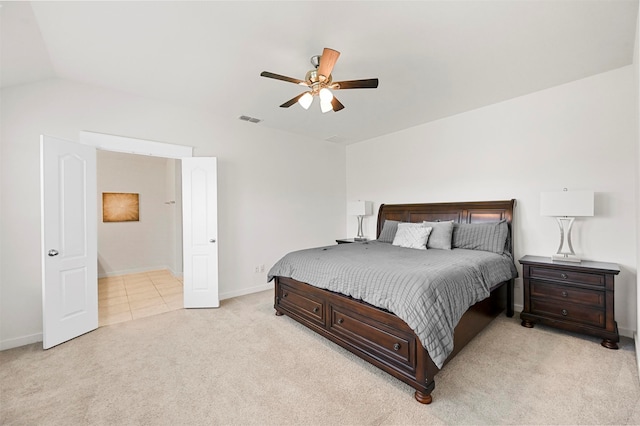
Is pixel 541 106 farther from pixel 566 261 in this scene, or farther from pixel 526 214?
pixel 566 261

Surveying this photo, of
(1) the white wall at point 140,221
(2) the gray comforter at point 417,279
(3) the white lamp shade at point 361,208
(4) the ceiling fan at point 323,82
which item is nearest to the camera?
(2) the gray comforter at point 417,279

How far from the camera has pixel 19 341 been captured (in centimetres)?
284

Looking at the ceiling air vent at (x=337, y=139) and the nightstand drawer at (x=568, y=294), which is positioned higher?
the ceiling air vent at (x=337, y=139)

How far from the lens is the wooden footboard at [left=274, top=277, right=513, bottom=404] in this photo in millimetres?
1988

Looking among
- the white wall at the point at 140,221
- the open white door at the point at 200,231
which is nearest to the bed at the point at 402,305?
the open white door at the point at 200,231

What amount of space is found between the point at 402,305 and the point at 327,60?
2.03 metres

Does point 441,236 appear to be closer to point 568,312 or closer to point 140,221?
point 568,312

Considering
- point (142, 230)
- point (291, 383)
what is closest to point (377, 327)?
point (291, 383)

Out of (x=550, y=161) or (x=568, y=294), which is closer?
(x=568, y=294)

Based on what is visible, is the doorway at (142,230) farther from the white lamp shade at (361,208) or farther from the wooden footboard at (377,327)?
the white lamp shade at (361,208)

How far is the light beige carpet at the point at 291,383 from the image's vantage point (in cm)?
181

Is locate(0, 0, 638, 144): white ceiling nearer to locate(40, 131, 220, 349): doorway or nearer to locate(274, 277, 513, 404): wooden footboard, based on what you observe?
locate(40, 131, 220, 349): doorway

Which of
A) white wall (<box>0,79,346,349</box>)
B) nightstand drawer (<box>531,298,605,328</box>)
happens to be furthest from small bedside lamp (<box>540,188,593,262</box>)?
white wall (<box>0,79,346,349</box>)

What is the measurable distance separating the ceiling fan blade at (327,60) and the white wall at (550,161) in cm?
286
